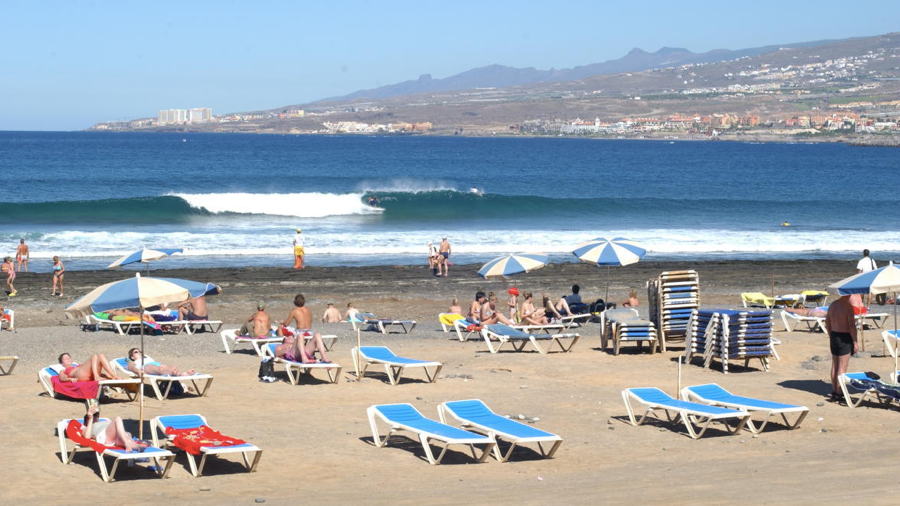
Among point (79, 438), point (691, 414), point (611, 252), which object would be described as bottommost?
point (691, 414)

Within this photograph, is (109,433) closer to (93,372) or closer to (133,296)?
(133,296)

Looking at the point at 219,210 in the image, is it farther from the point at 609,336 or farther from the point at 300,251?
the point at 609,336

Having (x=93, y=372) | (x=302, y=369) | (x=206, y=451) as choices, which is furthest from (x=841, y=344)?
(x=93, y=372)

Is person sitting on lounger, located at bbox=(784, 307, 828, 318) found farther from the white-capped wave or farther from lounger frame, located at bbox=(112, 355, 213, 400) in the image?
the white-capped wave

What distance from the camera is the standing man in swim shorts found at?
11.4 metres

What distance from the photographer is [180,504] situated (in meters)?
7.57

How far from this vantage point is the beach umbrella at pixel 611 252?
53.1ft

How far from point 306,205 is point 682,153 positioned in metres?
80.5

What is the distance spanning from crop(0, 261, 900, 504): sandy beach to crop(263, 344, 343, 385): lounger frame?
0.46 feet

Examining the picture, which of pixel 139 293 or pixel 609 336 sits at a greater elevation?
Answer: pixel 139 293

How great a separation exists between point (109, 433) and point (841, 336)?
7.62 metres

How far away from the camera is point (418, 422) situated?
9398 mm

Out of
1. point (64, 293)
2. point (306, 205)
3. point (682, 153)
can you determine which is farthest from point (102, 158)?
point (64, 293)

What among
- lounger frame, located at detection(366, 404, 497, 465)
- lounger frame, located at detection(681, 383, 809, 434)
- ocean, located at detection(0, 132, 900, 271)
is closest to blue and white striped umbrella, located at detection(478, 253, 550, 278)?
lounger frame, located at detection(681, 383, 809, 434)
